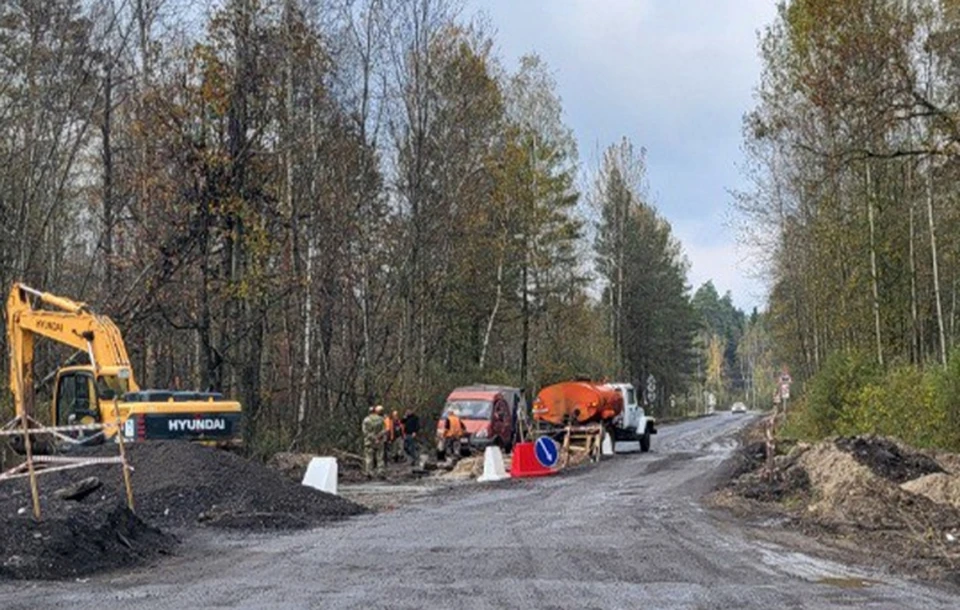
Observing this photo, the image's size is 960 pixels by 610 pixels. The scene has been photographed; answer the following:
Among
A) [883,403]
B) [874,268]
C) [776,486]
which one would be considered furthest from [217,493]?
[874,268]

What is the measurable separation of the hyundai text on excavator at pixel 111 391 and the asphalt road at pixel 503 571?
595 centimetres

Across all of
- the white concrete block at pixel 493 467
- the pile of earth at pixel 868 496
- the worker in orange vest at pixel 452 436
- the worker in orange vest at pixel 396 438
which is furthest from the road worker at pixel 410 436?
the pile of earth at pixel 868 496

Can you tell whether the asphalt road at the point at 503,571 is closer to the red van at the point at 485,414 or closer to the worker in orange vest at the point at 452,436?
the worker in orange vest at the point at 452,436

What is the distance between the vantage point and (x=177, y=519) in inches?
699

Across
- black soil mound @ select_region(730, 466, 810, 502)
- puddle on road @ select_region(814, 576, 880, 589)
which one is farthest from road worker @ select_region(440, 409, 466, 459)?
puddle on road @ select_region(814, 576, 880, 589)

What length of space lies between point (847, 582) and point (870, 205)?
26.9 m

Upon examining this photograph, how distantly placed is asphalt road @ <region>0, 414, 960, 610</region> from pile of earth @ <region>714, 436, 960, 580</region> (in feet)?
3.99

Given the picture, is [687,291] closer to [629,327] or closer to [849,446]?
[629,327]

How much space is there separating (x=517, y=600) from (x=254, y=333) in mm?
24122

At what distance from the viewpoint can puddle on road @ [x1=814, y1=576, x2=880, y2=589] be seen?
36.9ft

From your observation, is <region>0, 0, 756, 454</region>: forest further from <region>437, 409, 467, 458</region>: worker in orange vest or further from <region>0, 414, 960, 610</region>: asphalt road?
<region>0, 414, 960, 610</region>: asphalt road

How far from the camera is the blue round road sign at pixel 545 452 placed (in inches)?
1161

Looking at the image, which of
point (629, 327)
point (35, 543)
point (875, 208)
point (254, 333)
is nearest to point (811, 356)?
point (875, 208)

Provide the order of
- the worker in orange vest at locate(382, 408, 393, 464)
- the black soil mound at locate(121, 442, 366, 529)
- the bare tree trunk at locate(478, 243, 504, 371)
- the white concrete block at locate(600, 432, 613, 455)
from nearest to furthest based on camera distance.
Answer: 1. the black soil mound at locate(121, 442, 366, 529)
2. the worker in orange vest at locate(382, 408, 393, 464)
3. the white concrete block at locate(600, 432, 613, 455)
4. the bare tree trunk at locate(478, 243, 504, 371)
